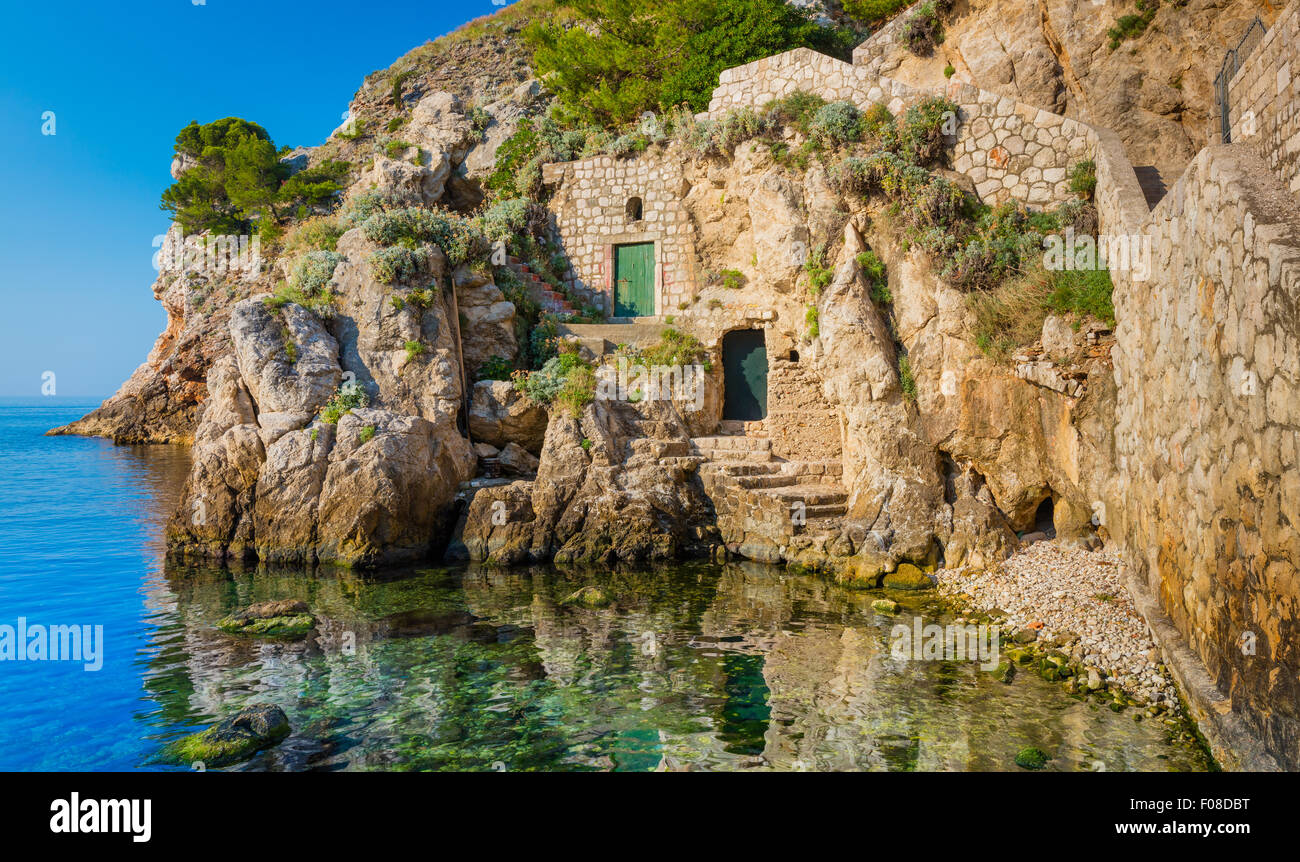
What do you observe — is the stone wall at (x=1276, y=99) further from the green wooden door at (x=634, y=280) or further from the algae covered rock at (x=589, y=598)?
the green wooden door at (x=634, y=280)

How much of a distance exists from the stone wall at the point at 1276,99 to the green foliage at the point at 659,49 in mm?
13065

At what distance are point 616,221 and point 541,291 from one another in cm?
272

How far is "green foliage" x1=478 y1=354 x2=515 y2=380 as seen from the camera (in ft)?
57.0

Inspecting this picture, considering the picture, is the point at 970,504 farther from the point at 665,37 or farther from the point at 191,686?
the point at 665,37

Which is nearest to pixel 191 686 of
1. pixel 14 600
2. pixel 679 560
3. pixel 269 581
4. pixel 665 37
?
pixel 269 581

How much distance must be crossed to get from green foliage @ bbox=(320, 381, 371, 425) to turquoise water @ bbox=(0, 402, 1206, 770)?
3.12 m

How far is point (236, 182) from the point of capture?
31.5 metres

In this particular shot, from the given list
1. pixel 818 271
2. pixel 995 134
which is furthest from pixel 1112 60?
pixel 818 271

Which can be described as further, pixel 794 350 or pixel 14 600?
pixel 794 350

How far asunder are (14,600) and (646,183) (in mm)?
15315

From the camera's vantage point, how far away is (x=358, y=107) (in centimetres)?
3112

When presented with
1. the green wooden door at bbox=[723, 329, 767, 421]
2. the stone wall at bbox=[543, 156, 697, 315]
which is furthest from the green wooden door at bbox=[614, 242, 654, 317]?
the green wooden door at bbox=[723, 329, 767, 421]

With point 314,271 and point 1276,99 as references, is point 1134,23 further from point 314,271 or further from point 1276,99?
point 314,271

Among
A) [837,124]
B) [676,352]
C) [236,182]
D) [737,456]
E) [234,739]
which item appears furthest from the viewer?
[236,182]
